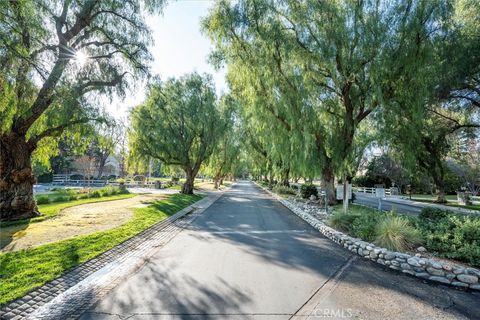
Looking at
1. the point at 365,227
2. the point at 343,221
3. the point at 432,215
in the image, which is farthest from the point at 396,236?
the point at 432,215

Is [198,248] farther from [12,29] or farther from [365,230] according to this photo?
[12,29]

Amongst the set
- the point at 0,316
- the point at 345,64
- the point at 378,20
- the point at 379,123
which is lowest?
Answer: the point at 0,316

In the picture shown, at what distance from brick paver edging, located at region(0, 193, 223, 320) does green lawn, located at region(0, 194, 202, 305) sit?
6.3 inches

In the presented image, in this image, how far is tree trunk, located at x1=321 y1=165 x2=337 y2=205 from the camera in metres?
13.9

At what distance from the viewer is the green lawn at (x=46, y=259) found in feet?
14.3

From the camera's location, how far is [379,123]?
1349cm

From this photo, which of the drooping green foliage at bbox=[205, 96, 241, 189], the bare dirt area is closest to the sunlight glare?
the bare dirt area

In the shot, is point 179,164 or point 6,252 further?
point 179,164

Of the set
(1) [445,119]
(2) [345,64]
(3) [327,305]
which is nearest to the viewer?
(3) [327,305]

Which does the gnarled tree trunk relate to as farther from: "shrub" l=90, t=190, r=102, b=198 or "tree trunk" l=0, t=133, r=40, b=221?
"tree trunk" l=0, t=133, r=40, b=221

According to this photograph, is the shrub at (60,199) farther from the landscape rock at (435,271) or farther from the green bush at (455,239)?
the landscape rock at (435,271)

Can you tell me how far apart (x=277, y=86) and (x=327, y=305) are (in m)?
10.6

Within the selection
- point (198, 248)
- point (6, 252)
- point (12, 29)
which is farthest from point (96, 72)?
point (198, 248)

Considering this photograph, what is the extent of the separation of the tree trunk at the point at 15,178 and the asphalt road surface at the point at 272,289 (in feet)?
23.4
